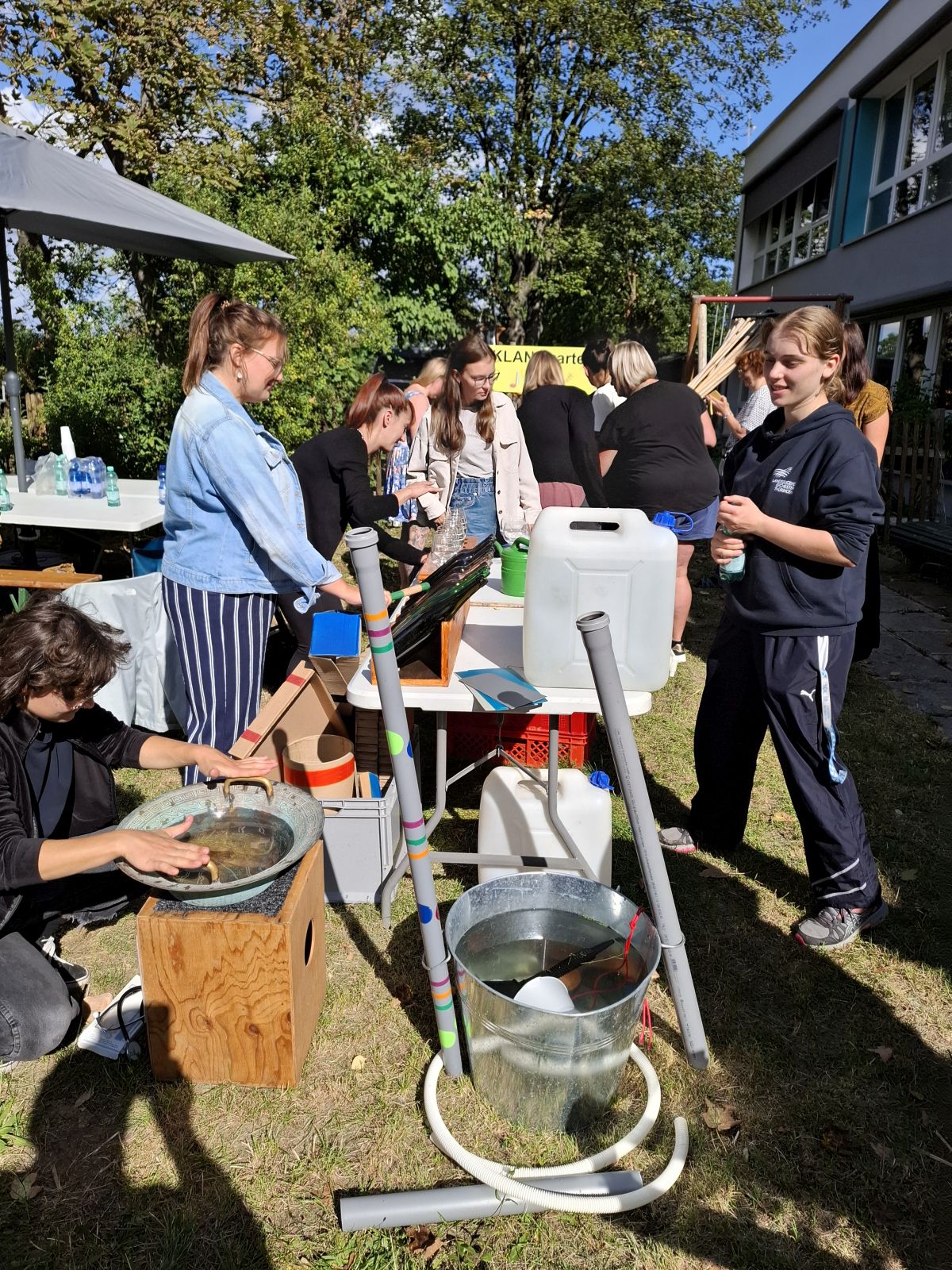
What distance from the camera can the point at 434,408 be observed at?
463cm

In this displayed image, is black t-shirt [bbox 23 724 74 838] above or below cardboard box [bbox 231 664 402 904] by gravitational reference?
above

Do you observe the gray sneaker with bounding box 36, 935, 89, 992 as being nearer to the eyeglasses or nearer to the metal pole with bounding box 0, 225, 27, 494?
the eyeglasses

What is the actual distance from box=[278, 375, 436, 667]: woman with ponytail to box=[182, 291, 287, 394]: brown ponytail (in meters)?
1.09

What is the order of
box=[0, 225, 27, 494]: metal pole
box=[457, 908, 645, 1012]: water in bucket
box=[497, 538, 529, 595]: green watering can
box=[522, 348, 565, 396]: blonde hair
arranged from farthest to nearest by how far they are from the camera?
box=[0, 225, 27, 494]: metal pole → box=[522, 348, 565, 396]: blonde hair → box=[497, 538, 529, 595]: green watering can → box=[457, 908, 645, 1012]: water in bucket

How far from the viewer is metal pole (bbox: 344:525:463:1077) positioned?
1.78 meters

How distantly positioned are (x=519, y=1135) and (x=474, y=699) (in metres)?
1.08

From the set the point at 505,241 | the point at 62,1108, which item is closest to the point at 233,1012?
the point at 62,1108

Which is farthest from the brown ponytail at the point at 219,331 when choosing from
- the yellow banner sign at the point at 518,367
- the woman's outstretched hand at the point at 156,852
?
the yellow banner sign at the point at 518,367

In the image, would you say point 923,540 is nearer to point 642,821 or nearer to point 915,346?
point 915,346

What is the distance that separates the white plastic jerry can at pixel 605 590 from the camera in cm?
222

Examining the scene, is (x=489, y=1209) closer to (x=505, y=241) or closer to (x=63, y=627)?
(x=63, y=627)

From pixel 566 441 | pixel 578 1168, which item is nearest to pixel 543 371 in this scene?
pixel 566 441

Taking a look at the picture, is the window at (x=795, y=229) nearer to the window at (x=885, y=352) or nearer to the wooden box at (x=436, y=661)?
the window at (x=885, y=352)

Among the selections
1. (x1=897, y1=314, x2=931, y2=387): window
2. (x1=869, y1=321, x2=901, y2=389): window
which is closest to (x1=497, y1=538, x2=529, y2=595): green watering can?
(x1=897, y1=314, x2=931, y2=387): window
